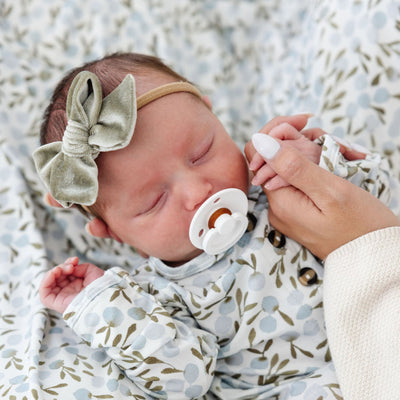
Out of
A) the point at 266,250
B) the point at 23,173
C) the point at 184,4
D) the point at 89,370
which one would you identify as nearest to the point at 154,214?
the point at 266,250

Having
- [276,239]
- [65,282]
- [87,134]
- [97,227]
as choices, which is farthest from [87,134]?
[276,239]

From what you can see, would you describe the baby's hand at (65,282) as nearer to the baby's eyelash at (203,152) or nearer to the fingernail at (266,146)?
the baby's eyelash at (203,152)

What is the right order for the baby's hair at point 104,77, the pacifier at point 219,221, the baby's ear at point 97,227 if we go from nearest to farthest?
the pacifier at point 219,221 < the baby's hair at point 104,77 < the baby's ear at point 97,227

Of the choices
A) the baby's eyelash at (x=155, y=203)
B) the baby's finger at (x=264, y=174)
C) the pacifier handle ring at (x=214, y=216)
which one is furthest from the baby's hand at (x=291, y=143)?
the baby's eyelash at (x=155, y=203)

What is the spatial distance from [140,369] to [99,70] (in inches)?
29.0

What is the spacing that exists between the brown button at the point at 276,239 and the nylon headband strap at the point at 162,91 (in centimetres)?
43

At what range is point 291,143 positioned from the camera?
4.12ft

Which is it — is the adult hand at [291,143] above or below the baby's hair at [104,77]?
below

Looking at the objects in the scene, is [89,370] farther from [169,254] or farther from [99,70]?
[99,70]

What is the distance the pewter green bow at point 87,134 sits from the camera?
1.09 meters

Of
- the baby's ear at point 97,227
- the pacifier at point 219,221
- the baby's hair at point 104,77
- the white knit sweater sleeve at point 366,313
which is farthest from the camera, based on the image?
the baby's ear at point 97,227

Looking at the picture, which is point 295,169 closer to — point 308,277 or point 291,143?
point 291,143

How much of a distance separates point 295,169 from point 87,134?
18.5 inches

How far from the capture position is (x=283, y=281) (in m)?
1.25
